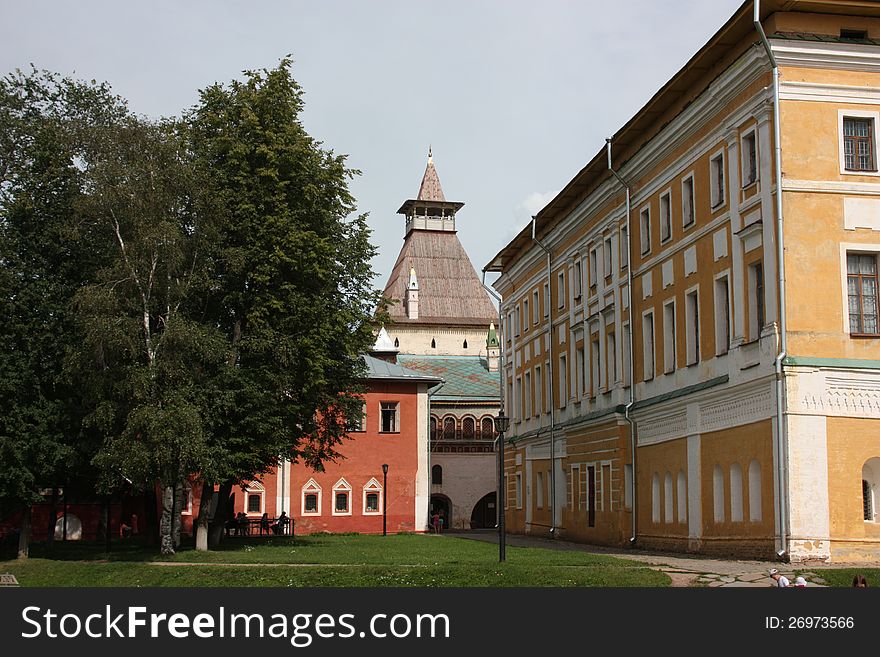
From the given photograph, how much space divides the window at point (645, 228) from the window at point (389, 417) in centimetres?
2399

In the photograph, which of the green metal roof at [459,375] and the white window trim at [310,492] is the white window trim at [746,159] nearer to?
the white window trim at [310,492]

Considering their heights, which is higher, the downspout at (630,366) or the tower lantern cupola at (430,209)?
the tower lantern cupola at (430,209)

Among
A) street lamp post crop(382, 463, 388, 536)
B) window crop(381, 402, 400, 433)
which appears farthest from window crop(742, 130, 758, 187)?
window crop(381, 402, 400, 433)

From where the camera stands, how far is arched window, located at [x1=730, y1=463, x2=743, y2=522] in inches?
1144

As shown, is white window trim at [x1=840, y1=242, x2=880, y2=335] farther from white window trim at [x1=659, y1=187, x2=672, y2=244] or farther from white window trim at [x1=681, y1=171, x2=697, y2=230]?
white window trim at [x1=659, y1=187, x2=672, y2=244]

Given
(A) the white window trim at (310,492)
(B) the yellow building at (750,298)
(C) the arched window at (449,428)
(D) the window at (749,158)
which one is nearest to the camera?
(B) the yellow building at (750,298)

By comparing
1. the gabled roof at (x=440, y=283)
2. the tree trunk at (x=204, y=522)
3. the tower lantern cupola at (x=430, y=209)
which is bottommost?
the tree trunk at (x=204, y=522)

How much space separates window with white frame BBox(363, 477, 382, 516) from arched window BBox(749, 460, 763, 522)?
30917 mm

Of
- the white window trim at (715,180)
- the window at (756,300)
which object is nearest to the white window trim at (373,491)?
the white window trim at (715,180)

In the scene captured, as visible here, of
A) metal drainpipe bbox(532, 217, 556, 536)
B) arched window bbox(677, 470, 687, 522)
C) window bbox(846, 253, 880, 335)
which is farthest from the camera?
metal drainpipe bbox(532, 217, 556, 536)

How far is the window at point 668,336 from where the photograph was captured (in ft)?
114

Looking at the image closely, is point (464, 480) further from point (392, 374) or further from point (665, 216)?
point (665, 216)

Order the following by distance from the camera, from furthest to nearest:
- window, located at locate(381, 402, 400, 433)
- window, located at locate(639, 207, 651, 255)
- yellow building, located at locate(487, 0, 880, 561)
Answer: window, located at locate(381, 402, 400, 433)
window, located at locate(639, 207, 651, 255)
yellow building, located at locate(487, 0, 880, 561)

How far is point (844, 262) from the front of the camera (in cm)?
2714
